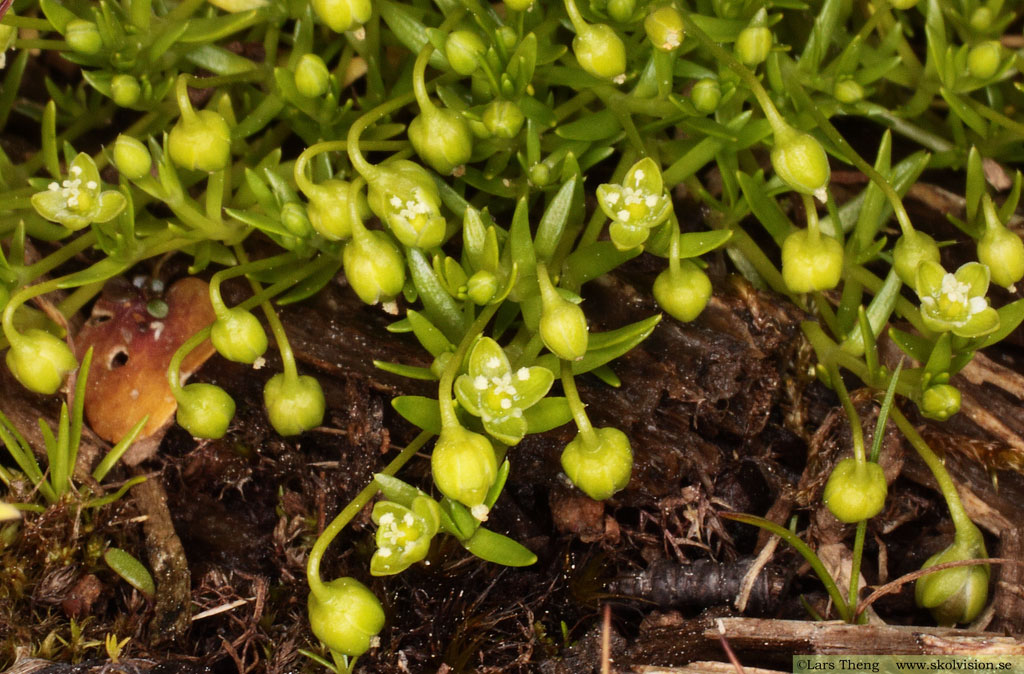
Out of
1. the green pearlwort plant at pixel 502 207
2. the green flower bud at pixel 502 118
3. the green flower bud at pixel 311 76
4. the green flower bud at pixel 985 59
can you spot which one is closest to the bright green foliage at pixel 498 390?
the green pearlwort plant at pixel 502 207

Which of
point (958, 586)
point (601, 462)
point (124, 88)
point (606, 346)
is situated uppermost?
point (124, 88)

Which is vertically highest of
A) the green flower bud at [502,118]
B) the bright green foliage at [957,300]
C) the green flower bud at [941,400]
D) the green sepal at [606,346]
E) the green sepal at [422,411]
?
the green flower bud at [502,118]

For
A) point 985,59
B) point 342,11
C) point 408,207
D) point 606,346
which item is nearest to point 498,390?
point 606,346

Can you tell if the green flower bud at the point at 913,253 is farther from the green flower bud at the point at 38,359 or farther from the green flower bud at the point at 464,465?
the green flower bud at the point at 38,359

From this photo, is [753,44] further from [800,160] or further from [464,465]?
[464,465]

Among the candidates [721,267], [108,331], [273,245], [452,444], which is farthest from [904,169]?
[108,331]

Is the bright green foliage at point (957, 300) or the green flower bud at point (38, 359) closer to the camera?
the bright green foliage at point (957, 300)

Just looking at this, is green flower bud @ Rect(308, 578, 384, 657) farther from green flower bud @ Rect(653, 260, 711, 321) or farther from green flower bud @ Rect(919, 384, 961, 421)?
green flower bud @ Rect(919, 384, 961, 421)
